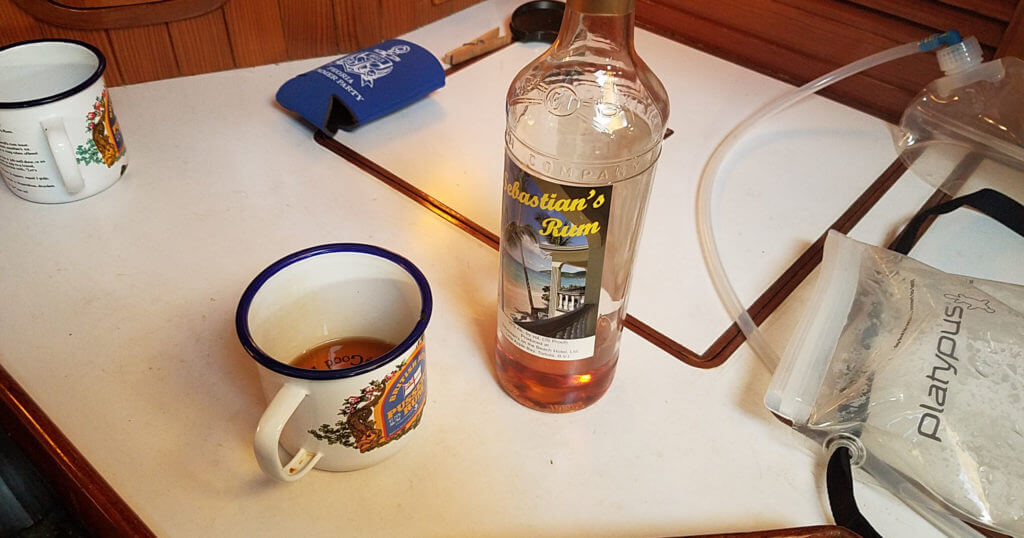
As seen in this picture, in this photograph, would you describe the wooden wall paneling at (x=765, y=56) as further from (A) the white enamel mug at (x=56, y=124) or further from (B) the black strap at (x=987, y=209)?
(A) the white enamel mug at (x=56, y=124)

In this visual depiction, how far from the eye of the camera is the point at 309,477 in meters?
0.55

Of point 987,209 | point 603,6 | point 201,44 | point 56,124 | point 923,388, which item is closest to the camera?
point 603,6

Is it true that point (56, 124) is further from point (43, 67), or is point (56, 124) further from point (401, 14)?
point (401, 14)

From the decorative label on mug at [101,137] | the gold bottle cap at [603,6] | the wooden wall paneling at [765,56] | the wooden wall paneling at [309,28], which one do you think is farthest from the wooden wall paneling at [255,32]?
the gold bottle cap at [603,6]

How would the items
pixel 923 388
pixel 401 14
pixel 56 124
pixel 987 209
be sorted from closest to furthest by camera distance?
pixel 923 388 → pixel 56 124 → pixel 987 209 → pixel 401 14

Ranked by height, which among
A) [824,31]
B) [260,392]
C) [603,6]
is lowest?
[260,392]

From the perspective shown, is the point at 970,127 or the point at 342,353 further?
the point at 970,127

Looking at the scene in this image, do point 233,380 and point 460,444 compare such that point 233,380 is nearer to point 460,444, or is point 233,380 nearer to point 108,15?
point 460,444

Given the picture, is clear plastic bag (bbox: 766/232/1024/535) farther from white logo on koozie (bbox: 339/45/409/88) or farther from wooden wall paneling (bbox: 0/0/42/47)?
wooden wall paneling (bbox: 0/0/42/47)

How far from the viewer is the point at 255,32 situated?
946mm

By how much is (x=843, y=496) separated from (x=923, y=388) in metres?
0.09

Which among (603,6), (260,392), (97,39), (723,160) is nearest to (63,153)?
(97,39)

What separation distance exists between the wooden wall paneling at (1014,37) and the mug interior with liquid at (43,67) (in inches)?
37.0

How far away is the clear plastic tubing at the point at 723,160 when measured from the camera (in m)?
0.67
